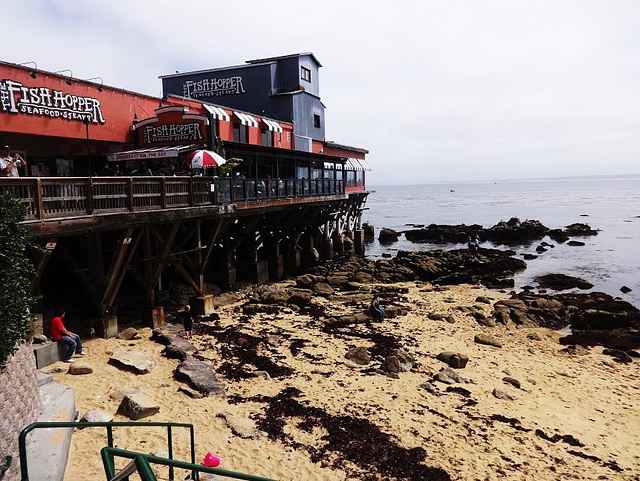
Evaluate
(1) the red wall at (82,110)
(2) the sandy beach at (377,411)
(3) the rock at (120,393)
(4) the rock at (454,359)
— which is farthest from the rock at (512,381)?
(1) the red wall at (82,110)

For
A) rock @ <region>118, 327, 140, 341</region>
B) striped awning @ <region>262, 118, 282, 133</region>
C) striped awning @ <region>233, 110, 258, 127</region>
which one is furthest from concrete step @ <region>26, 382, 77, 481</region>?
striped awning @ <region>262, 118, 282, 133</region>

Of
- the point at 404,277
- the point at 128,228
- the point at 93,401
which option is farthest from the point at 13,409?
the point at 404,277

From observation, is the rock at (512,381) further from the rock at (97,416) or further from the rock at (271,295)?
the rock at (97,416)

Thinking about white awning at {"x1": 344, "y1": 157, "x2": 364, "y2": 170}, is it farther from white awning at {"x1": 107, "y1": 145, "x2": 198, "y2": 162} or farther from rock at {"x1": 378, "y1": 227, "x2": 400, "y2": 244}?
white awning at {"x1": 107, "y1": 145, "x2": 198, "y2": 162}

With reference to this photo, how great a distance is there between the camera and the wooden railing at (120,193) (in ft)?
34.8

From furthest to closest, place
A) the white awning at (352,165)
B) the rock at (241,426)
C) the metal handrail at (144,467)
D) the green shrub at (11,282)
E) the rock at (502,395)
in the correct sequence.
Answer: the white awning at (352,165)
the rock at (502,395)
the rock at (241,426)
the green shrub at (11,282)
the metal handrail at (144,467)

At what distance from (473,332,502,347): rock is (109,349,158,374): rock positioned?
12064 millimetres

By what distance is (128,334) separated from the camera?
1472 centimetres

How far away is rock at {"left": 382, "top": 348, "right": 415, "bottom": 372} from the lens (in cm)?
1467

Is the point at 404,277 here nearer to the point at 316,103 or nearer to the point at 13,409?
the point at 316,103

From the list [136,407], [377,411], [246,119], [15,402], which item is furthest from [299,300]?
[15,402]

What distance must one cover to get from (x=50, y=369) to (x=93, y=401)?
195 centimetres

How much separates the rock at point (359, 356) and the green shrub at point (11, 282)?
10.5m

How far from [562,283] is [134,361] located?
28.6 meters
